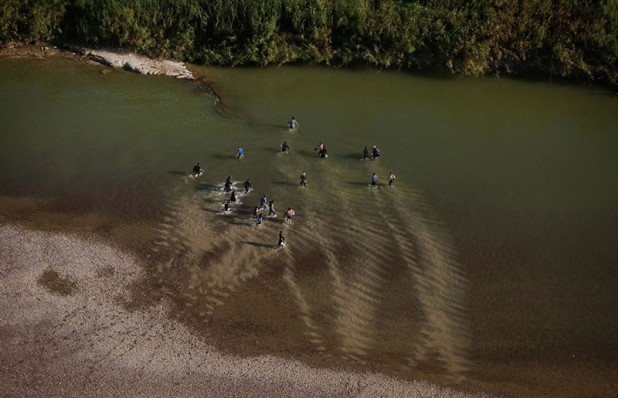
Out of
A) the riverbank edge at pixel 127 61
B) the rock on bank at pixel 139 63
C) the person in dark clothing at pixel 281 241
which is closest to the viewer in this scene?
the person in dark clothing at pixel 281 241

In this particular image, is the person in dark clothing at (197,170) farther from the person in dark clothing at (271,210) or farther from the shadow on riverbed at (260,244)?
the shadow on riverbed at (260,244)

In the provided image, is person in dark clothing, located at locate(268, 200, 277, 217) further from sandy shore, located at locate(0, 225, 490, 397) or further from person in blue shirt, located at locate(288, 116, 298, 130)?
person in blue shirt, located at locate(288, 116, 298, 130)

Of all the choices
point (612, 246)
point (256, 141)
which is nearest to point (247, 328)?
point (256, 141)

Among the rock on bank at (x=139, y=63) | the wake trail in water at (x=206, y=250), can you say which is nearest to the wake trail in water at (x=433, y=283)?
the wake trail in water at (x=206, y=250)

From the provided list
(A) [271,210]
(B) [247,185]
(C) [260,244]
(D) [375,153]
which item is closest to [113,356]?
(C) [260,244]

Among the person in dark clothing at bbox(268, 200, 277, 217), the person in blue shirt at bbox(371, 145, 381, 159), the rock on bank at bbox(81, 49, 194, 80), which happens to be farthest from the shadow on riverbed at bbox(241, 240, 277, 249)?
the rock on bank at bbox(81, 49, 194, 80)

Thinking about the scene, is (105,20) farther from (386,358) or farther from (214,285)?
(386,358)

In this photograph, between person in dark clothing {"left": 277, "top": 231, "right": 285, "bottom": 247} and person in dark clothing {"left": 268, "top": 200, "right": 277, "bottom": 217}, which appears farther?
person in dark clothing {"left": 268, "top": 200, "right": 277, "bottom": 217}
